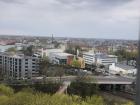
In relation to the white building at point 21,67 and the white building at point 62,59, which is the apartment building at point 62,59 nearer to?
the white building at point 62,59

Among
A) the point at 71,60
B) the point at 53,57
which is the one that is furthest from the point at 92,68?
the point at 53,57

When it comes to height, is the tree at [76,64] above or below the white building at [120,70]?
above

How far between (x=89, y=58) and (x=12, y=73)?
6950 millimetres

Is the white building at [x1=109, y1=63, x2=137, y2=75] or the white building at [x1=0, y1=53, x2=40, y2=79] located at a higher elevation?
the white building at [x1=0, y1=53, x2=40, y2=79]

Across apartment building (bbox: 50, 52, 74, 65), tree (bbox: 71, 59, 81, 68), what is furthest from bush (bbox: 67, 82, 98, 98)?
apartment building (bbox: 50, 52, 74, 65)

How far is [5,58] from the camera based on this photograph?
1436cm

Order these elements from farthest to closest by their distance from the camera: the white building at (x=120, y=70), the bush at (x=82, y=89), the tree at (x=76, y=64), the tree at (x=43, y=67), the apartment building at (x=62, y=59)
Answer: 1. the apartment building at (x=62, y=59)
2. the tree at (x=76, y=64)
3. the white building at (x=120, y=70)
4. the tree at (x=43, y=67)
5. the bush at (x=82, y=89)

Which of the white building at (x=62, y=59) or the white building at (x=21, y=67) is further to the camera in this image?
the white building at (x=62, y=59)

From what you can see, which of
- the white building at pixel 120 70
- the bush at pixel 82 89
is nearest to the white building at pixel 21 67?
the white building at pixel 120 70

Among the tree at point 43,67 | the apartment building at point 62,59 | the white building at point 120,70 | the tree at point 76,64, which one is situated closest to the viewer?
the tree at point 43,67

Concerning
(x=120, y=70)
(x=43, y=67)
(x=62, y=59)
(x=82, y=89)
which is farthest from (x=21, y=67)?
(x=82, y=89)

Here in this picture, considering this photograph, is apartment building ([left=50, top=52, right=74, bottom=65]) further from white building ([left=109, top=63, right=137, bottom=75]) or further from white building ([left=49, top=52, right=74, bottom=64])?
white building ([left=109, top=63, right=137, bottom=75])

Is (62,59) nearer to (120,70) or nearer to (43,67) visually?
(120,70)

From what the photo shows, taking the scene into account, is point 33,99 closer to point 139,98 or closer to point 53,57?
point 139,98
